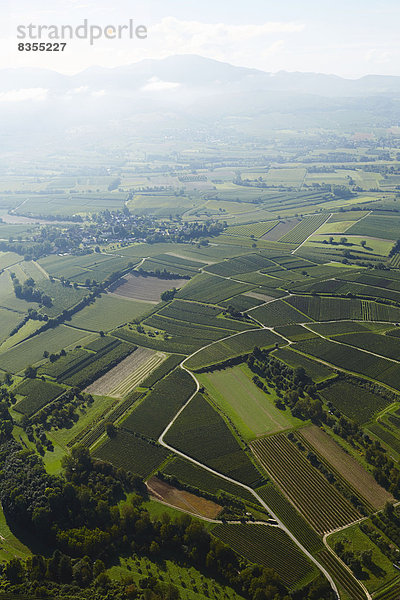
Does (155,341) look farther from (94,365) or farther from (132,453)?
(132,453)

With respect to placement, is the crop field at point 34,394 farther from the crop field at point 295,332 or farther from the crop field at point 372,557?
the crop field at point 372,557

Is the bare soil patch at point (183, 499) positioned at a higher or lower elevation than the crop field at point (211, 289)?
lower

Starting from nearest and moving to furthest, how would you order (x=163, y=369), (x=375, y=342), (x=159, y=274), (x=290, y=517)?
1. (x=290, y=517)
2. (x=163, y=369)
3. (x=375, y=342)
4. (x=159, y=274)

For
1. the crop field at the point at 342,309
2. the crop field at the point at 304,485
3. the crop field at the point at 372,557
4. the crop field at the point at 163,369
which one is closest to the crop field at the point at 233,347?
the crop field at the point at 163,369

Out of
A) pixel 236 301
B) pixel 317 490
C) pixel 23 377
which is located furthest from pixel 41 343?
pixel 317 490

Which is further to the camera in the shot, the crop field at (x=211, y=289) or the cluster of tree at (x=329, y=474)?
the crop field at (x=211, y=289)

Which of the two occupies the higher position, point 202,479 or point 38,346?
point 38,346

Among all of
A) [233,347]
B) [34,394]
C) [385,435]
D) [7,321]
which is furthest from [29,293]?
[385,435]
